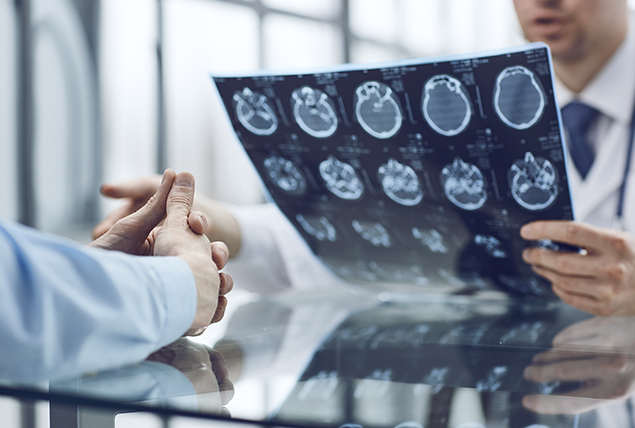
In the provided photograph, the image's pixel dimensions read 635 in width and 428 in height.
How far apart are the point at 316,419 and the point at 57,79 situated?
207cm

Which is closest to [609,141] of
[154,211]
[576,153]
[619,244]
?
[576,153]

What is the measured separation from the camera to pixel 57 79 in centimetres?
203

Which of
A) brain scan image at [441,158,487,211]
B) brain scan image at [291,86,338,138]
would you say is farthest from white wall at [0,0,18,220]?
brain scan image at [441,158,487,211]

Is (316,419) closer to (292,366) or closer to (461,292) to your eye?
(292,366)

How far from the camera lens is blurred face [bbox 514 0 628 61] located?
74 cm

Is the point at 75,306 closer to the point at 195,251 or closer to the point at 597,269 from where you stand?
the point at 195,251

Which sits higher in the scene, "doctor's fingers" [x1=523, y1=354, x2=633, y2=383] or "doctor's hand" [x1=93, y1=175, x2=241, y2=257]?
"doctor's hand" [x1=93, y1=175, x2=241, y2=257]

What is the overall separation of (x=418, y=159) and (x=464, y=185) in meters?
0.05

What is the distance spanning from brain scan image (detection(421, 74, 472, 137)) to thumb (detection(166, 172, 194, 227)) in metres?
0.22

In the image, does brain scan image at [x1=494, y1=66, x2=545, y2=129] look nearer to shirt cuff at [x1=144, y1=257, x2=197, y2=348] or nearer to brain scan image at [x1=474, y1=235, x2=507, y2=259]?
brain scan image at [x1=474, y1=235, x2=507, y2=259]

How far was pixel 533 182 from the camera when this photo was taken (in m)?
0.50

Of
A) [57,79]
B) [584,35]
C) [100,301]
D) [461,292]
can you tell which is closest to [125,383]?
[100,301]

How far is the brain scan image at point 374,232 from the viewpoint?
0.63 m

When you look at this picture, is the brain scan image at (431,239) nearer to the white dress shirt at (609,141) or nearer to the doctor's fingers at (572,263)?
the doctor's fingers at (572,263)
